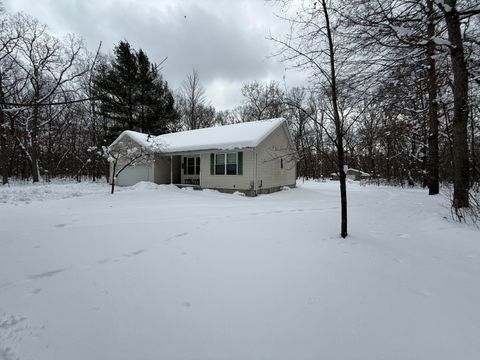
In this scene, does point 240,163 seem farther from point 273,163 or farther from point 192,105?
point 192,105

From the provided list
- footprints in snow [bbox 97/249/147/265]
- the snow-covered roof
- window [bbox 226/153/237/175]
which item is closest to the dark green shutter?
window [bbox 226/153/237/175]

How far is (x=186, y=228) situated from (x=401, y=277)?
400cm

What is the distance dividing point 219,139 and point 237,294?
11.9 metres

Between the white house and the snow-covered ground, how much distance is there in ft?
23.0

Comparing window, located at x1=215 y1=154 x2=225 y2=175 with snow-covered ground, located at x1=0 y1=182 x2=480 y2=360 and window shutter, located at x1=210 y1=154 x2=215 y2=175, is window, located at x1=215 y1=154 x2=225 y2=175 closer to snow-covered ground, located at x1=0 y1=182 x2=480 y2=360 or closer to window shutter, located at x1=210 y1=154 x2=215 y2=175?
window shutter, located at x1=210 y1=154 x2=215 y2=175

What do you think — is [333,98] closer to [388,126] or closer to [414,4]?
[414,4]

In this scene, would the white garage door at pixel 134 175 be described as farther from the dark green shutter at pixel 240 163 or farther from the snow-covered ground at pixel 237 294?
the snow-covered ground at pixel 237 294

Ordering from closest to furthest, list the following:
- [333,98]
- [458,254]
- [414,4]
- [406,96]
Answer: [458,254] < [333,98] < [414,4] < [406,96]

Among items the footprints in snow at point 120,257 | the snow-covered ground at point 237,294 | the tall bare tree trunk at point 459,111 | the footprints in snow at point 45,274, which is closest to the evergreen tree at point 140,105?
the snow-covered ground at point 237,294

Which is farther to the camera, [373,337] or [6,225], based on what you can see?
[6,225]

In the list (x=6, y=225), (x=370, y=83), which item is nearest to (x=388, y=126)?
(x=370, y=83)

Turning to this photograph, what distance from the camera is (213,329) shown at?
1.98 meters

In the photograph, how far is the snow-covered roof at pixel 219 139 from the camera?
1227 centimetres

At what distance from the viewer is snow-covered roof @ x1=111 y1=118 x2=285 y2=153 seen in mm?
12273
